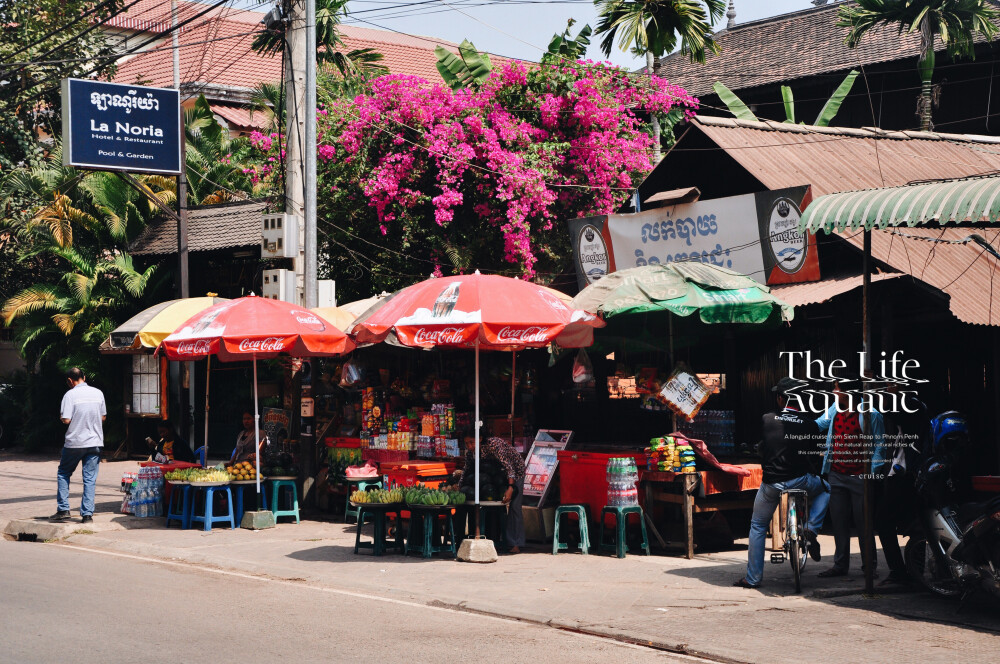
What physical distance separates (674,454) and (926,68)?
1483cm

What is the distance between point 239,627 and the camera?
26.4 feet

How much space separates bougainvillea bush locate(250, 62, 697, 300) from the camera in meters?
19.6

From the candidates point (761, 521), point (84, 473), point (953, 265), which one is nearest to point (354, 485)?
point (84, 473)

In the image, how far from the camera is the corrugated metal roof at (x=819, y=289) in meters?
12.3

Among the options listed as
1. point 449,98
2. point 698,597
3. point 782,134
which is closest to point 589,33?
point 449,98

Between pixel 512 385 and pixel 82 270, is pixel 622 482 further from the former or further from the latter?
pixel 82 270

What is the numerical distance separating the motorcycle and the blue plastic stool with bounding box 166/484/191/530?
360 inches

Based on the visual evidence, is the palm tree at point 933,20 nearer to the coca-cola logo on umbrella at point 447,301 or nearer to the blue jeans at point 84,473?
the coca-cola logo on umbrella at point 447,301

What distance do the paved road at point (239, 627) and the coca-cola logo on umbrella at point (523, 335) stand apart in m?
3.14

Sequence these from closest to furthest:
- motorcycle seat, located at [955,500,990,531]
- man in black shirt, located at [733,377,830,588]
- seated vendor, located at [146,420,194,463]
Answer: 1. motorcycle seat, located at [955,500,990,531]
2. man in black shirt, located at [733,377,830,588]
3. seated vendor, located at [146,420,194,463]

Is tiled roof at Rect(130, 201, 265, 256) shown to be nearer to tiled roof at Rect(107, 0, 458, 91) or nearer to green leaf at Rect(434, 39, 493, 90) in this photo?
green leaf at Rect(434, 39, 493, 90)

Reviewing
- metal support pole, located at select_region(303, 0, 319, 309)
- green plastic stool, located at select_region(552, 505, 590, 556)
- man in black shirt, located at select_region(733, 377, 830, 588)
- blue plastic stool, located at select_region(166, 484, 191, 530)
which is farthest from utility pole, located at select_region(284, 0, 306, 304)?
man in black shirt, located at select_region(733, 377, 830, 588)

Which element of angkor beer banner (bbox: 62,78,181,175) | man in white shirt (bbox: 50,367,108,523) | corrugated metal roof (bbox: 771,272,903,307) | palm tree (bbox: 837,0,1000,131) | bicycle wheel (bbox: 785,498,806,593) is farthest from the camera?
palm tree (bbox: 837,0,1000,131)

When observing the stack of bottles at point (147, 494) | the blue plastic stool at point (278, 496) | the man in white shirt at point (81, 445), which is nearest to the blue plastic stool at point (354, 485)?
the blue plastic stool at point (278, 496)
